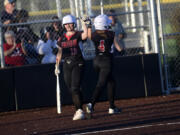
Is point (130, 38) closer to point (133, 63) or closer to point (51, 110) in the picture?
point (133, 63)

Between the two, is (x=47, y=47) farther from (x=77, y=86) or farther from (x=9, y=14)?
(x=77, y=86)

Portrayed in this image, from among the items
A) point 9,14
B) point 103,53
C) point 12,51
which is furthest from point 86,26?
point 9,14

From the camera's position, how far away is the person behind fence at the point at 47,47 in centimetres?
1065

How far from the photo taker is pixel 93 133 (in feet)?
22.6

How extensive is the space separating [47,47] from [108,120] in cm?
331

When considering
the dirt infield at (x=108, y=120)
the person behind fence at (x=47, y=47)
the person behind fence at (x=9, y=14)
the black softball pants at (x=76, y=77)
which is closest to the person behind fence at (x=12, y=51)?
the person behind fence at (x=9, y=14)

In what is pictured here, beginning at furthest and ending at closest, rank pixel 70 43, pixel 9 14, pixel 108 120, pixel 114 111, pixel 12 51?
1. pixel 9 14
2. pixel 12 51
3. pixel 114 111
4. pixel 70 43
5. pixel 108 120

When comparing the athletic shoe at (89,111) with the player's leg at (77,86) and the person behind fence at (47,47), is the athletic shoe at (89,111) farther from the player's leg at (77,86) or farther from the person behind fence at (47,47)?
the person behind fence at (47,47)

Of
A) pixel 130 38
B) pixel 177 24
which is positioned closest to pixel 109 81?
pixel 177 24

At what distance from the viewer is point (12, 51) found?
34.1ft

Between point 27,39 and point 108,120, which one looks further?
point 27,39

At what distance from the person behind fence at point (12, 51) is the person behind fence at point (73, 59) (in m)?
2.20

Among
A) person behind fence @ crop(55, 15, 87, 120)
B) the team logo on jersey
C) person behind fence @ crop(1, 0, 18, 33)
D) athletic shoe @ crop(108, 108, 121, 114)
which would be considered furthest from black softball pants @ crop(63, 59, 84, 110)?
person behind fence @ crop(1, 0, 18, 33)

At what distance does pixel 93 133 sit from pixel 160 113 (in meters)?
1.93
